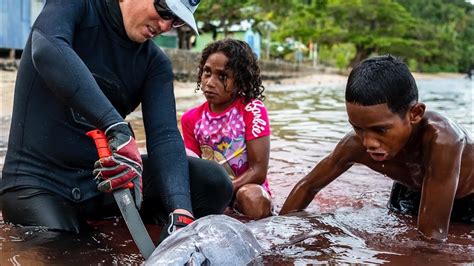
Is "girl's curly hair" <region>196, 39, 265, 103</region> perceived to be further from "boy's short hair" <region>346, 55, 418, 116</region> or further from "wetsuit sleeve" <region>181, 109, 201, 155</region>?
"boy's short hair" <region>346, 55, 418, 116</region>

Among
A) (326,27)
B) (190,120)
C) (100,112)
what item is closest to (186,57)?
(190,120)

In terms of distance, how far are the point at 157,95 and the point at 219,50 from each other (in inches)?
36.8

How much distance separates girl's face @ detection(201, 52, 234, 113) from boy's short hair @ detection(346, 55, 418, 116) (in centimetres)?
92

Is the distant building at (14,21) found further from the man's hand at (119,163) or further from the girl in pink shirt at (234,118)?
the man's hand at (119,163)

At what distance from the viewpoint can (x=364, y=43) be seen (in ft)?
131

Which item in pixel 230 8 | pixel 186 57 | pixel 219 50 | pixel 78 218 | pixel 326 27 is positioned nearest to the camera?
pixel 78 218

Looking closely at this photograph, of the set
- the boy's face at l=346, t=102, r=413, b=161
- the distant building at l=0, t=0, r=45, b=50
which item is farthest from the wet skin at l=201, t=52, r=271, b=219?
the distant building at l=0, t=0, r=45, b=50

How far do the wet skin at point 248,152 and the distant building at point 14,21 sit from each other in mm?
8828

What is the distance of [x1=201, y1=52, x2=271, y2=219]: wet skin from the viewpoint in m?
3.05

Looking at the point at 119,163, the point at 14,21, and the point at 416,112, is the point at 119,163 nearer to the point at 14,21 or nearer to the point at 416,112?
the point at 416,112

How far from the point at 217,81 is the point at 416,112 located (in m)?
1.20

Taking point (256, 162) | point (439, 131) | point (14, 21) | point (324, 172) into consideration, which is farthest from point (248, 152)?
point (14, 21)

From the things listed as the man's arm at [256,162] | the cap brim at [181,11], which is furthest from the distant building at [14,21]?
the cap brim at [181,11]

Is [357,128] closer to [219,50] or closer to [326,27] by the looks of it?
[219,50]
